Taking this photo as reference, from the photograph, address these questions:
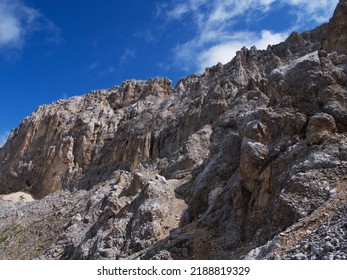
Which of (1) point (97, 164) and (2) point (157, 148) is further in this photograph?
(1) point (97, 164)

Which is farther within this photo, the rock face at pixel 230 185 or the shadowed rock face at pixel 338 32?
the shadowed rock face at pixel 338 32

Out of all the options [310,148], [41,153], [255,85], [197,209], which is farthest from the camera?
[41,153]

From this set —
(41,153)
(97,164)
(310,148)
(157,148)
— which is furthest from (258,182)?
(41,153)

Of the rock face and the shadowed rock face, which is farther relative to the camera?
the shadowed rock face

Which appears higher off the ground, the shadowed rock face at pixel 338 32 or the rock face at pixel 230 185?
the shadowed rock face at pixel 338 32

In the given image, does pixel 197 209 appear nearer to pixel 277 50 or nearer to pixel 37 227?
pixel 37 227

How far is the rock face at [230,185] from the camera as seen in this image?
2214 centimetres

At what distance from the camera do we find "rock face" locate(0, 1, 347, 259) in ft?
72.6

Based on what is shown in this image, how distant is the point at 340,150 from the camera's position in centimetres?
2347

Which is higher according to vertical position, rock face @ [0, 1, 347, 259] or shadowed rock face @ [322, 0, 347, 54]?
shadowed rock face @ [322, 0, 347, 54]

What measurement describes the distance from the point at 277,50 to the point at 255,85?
36.2 meters

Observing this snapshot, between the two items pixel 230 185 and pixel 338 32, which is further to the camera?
pixel 338 32

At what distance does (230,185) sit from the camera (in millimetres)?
32938

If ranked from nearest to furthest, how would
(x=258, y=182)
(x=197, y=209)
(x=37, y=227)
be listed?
(x=258, y=182) < (x=197, y=209) < (x=37, y=227)
